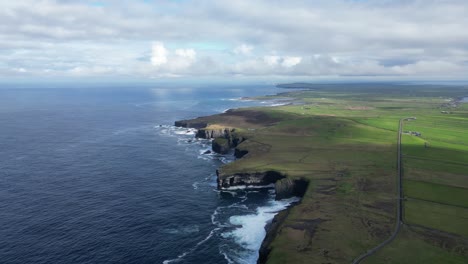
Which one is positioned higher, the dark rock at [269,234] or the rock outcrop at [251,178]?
the rock outcrop at [251,178]

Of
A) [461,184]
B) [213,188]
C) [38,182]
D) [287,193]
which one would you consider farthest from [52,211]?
[461,184]

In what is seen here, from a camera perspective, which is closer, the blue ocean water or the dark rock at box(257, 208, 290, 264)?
the dark rock at box(257, 208, 290, 264)

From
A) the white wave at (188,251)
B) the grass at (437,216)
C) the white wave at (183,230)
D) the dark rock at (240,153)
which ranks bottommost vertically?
the white wave at (188,251)

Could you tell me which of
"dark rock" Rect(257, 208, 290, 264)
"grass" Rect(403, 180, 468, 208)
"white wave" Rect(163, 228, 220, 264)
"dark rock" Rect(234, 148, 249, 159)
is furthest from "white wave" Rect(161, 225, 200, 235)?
"dark rock" Rect(234, 148, 249, 159)

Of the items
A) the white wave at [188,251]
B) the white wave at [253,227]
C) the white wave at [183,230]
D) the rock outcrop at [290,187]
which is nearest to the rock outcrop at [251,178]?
the rock outcrop at [290,187]

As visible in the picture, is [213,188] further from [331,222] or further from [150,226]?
[331,222]

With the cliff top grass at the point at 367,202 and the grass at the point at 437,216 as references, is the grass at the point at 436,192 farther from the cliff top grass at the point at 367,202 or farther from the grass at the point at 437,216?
the grass at the point at 437,216

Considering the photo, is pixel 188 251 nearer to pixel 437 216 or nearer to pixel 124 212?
pixel 124 212

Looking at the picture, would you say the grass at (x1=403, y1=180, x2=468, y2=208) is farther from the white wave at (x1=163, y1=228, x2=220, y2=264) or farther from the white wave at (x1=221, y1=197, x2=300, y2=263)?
the white wave at (x1=163, y1=228, x2=220, y2=264)

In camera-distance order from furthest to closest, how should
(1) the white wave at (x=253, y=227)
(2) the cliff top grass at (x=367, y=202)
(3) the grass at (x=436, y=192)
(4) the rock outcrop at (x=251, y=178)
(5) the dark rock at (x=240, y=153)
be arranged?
(5) the dark rock at (x=240, y=153), (4) the rock outcrop at (x=251, y=178), (3) the grass at (x=436, y=192), (1) the white wave at (x=253, y=227), (2) the cliff top grass at (x=367, y=202)
